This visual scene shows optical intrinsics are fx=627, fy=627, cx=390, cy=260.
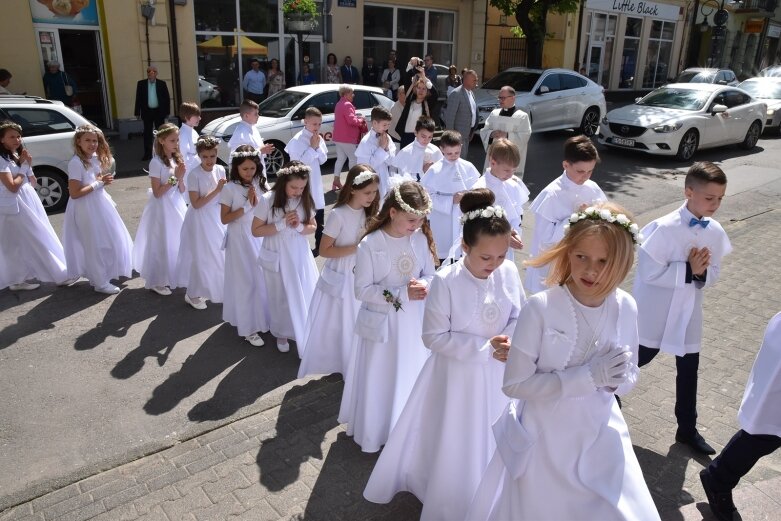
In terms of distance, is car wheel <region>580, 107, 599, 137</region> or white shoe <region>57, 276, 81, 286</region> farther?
car wheel <region>580, 107, 599, 137</region>

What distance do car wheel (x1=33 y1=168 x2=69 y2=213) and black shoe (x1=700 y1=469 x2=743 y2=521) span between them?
9.88 meters

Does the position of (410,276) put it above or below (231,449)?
above

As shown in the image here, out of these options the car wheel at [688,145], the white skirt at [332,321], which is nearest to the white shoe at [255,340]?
the white skirt at [332,321]

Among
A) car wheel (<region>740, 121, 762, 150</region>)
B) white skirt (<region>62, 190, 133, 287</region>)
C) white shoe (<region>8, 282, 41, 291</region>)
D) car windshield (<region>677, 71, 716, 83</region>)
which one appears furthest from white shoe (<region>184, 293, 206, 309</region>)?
car windshield (<region>677, 71, 716, 83</region>)

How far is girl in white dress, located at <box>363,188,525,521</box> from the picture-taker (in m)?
3.10

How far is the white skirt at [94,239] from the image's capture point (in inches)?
263

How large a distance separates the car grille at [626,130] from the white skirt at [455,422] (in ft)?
43.0

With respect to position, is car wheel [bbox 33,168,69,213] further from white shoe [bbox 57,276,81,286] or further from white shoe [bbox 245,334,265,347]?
white shoe [bbox 245,334,265,347]

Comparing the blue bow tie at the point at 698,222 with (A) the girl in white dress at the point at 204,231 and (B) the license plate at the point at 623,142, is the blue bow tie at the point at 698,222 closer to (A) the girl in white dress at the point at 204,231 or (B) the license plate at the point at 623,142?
(A) the girl in white dress at the point at 204,231

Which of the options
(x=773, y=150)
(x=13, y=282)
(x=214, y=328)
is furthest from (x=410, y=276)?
(x=773, y=150)

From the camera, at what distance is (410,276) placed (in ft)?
13.0

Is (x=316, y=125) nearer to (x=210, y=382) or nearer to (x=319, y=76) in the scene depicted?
(x=210, y=382)

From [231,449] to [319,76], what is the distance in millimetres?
Result: 17579

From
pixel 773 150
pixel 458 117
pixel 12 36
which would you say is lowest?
pixel 773 150
